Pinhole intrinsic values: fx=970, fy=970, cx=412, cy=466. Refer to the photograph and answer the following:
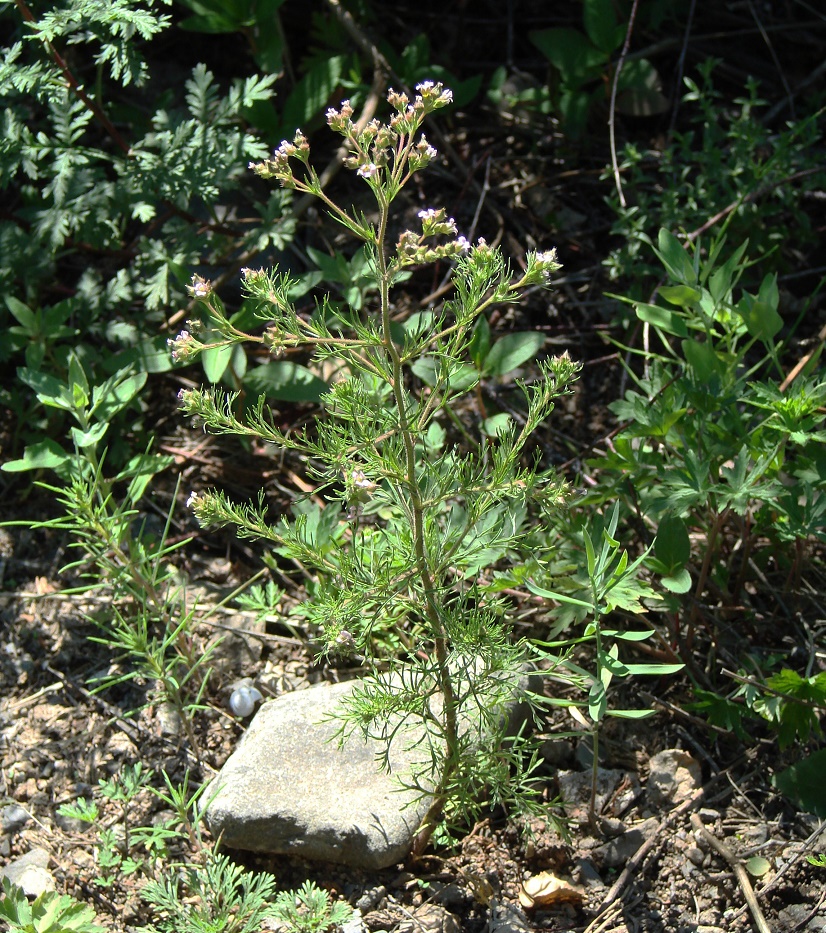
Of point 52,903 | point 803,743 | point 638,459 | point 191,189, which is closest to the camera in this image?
point 52,903

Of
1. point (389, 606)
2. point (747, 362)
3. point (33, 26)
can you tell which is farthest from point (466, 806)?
point (33, 26)

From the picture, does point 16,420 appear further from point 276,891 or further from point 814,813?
point 814,813

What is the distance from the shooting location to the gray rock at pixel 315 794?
2312 millimetres

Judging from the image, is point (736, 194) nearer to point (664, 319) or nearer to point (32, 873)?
point (664, 319)

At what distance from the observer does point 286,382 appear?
9.96 feet

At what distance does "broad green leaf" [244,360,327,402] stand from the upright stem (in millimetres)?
987

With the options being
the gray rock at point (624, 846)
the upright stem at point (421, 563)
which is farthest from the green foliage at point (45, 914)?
the gray rock at point (624, 846)

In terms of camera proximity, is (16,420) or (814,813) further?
(16,420)

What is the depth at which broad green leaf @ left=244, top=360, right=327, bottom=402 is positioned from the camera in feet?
9.91

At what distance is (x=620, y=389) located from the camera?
326 centimetres

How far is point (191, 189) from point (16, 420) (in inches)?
40.9

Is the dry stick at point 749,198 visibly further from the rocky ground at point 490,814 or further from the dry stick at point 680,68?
the dry stick at point 680,68

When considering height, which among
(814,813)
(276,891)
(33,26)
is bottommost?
(276,891)

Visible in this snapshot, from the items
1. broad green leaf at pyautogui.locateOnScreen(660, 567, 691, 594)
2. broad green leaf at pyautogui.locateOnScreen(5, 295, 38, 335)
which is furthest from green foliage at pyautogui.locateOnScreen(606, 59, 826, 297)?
broad green leaf at pyautogui.locateOnScreen(5, 295, 38, 335)
